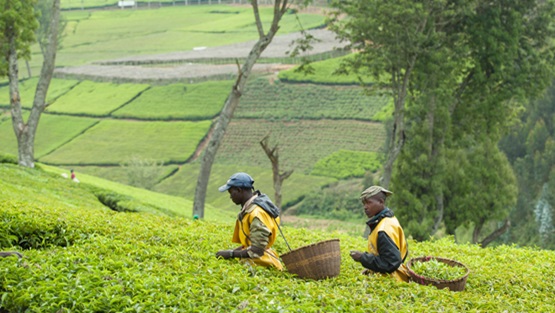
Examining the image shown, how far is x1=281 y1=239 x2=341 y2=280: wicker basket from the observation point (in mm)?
8625

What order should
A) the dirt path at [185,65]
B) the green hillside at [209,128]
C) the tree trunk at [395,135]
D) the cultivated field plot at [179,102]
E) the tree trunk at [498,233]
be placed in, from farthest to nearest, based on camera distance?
the dirt path at [185,65] → the cultivated field plot at [179,102] → the green hillside at [209,128] → the tree trunk at [498,233] → the tree trunk at [395,135]

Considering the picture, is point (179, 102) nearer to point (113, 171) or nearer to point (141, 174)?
point (113, 171)

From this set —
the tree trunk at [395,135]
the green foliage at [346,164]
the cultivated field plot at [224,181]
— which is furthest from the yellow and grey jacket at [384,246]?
the green foliage at [346,164]

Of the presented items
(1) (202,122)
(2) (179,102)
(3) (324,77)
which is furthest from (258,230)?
(2) (179,102)

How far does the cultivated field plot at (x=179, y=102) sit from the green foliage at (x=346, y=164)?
19.2 meters

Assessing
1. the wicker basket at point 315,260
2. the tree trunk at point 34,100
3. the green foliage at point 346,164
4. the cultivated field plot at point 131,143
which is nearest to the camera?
the wicker basket at point 315,260

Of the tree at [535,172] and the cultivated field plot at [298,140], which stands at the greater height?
the tree at [535,172]

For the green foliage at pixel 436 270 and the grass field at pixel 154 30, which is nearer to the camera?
the green foliage at pixel 436 270

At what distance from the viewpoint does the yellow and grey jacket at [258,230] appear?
882cm

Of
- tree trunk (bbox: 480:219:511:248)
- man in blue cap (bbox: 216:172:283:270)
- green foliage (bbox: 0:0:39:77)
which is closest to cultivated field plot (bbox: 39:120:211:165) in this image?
tree trunk (bbox: 480:219:511:248)

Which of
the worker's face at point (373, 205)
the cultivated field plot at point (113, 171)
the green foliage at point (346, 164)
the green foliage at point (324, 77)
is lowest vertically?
the cultivated field plot at point (113, 171)

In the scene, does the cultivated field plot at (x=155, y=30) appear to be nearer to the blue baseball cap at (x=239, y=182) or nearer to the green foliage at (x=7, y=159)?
the green foliage at (x=7, y=159)

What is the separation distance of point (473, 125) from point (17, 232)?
90.5 ft

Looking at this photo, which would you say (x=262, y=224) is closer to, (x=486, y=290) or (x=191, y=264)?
(x=191, y=264)
